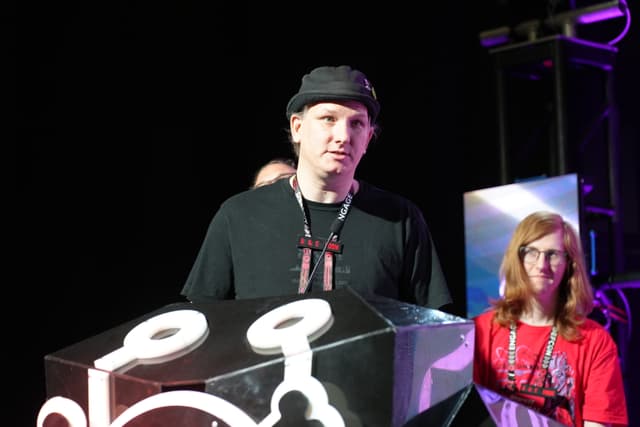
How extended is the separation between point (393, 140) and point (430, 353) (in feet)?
11.9

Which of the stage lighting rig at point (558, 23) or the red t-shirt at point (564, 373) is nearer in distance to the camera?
the red t-shirt at point (564, 373)

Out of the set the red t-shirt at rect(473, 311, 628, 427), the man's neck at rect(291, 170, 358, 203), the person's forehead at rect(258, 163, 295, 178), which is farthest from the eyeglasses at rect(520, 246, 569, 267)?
the man's neck at rect(291, 170, 358, 203)

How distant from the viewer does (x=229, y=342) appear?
3.65 ft

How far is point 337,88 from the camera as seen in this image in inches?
62.7

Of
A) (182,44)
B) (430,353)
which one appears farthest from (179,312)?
(182,44)

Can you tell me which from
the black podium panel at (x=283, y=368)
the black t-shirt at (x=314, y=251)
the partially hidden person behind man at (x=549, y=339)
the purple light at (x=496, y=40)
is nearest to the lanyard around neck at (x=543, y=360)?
the partially hidden person behind man at (x=549, y=339)

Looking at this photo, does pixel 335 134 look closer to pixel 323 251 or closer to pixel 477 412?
pixel 323 251

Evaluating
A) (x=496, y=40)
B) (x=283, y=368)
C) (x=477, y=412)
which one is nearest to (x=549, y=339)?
(x=477, y=412)

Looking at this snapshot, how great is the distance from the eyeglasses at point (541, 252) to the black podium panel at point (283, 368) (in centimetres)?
166

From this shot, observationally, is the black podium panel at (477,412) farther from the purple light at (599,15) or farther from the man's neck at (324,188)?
the purple light at (599,15)

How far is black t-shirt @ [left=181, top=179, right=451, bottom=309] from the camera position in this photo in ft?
5.53

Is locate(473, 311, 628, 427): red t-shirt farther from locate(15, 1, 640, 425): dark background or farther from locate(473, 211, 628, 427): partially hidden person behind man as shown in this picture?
locate(15, 1, 640, 425): dark background

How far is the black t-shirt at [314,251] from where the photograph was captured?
169cm

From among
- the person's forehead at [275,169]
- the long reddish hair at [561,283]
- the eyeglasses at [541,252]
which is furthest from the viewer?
the person's forehead at [275,169]
